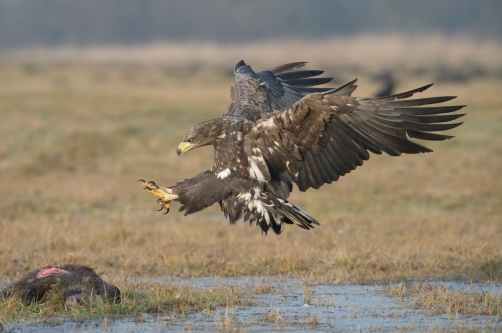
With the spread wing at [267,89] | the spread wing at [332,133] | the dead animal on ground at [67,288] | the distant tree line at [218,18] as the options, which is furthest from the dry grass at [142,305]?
the distant tree line at [218,18]

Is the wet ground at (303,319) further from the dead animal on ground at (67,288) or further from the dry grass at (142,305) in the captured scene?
the dead animal on ground at (67,288)

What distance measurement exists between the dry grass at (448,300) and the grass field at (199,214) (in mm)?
809

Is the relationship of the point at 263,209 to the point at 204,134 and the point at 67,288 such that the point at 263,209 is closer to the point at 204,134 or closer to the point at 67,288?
the point at 204,134

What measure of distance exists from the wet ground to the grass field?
1047 millimetres

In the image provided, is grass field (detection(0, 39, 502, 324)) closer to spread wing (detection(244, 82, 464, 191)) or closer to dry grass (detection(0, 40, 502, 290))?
Result: dry grass (detection(0, 40, 502, 290))

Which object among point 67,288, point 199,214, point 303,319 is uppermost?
point 199,214

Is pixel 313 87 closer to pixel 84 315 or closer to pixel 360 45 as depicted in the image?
pixel 84 315

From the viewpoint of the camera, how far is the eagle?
23.3 ft

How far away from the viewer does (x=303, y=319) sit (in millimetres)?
6496

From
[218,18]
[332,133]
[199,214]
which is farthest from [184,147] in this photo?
[218,18]

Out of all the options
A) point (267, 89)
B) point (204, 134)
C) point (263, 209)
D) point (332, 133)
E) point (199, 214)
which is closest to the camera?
point (332, 133)

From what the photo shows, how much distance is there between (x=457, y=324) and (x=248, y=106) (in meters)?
3.43

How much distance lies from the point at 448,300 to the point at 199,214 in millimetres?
7346

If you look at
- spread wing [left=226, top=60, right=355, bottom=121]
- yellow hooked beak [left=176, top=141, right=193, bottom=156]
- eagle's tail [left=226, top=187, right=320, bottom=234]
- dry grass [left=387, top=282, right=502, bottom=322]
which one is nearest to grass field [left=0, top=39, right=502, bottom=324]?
dry grass [left=387, top=282, right=502, bottom=322]
